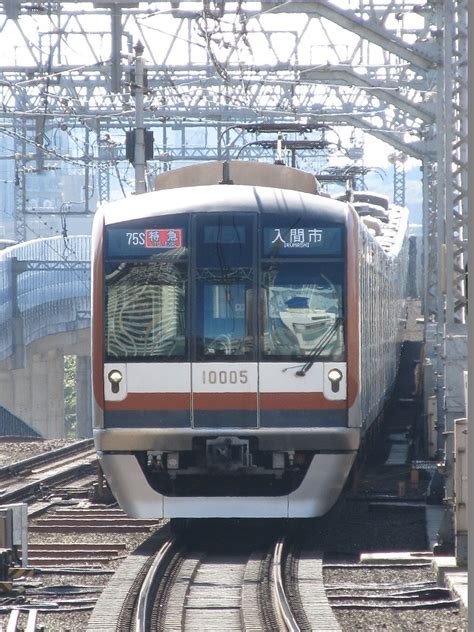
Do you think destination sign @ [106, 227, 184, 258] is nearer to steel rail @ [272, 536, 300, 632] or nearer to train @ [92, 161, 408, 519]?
train @ [92, 161, 408, 519]

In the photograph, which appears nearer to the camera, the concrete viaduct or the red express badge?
the red express badge

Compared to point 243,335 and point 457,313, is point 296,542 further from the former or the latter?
point 457,313

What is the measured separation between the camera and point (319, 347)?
31.8 ft

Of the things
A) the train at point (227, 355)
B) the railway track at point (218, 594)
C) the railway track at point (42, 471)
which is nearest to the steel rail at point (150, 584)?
the railway track at point (218, 594)

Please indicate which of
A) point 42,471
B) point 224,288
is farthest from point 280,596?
point 42,471

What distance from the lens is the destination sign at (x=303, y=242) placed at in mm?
9828

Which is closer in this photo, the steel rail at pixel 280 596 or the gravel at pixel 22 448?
the steel rail at pixel 280 596

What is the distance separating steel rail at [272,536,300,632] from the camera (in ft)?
23.6

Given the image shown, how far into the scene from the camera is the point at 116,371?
978 cm

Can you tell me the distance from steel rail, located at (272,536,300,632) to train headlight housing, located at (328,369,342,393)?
108 centimetres

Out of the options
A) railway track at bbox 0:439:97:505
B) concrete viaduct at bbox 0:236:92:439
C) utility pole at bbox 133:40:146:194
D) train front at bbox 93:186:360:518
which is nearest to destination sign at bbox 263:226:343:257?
train front at bbox 93:186:360:518

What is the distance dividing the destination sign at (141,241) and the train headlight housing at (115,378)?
30.6 inches

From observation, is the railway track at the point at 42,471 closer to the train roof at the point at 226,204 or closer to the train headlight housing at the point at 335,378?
the train roof at the point at 226,204

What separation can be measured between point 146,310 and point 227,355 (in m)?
0.62
